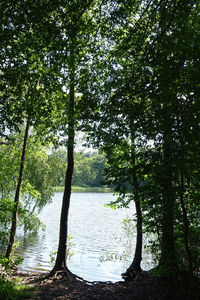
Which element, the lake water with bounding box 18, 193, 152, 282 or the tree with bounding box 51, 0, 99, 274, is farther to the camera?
the lake water with bounding box 18, 193, 152, 282

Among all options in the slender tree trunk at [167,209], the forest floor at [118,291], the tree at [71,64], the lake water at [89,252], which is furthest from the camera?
the lake water at [89,252]

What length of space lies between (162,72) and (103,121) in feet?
6.55

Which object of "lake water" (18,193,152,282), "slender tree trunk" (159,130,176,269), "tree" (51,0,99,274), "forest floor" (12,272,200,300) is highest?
"tree" (51,0,99,274)

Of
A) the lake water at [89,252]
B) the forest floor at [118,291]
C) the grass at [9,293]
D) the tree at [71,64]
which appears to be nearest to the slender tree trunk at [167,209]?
the forest floor at [118,291]

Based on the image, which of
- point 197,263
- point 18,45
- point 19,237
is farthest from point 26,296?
point 19,237

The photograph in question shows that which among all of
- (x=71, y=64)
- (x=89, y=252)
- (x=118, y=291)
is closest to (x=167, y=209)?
(x=118, y=291)

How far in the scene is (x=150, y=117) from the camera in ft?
17.2

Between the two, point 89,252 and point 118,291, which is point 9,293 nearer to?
point 118,291

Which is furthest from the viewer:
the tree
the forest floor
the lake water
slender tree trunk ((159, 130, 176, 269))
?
the lake water

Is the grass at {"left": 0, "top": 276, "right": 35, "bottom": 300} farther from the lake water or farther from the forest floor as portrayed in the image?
the lake water

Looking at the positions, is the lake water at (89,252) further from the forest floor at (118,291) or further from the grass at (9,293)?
the grass at (9,293)

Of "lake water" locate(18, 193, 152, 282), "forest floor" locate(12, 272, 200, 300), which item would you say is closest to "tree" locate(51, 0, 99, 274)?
"forest floor" locate(12, 272, 200, 300)

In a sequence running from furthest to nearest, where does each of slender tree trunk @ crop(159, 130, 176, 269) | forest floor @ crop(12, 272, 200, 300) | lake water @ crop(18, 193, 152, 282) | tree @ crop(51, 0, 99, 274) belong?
lake water @ crop(18, 193, 152, 282) < forest floor @ crop(12, 272, 200, 300) < tree @ crop(51, 0, 99, 274) < slender tree trunk @ crop(159, 130, 176, 269)

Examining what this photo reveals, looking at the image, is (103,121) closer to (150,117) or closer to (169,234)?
(150,117)
